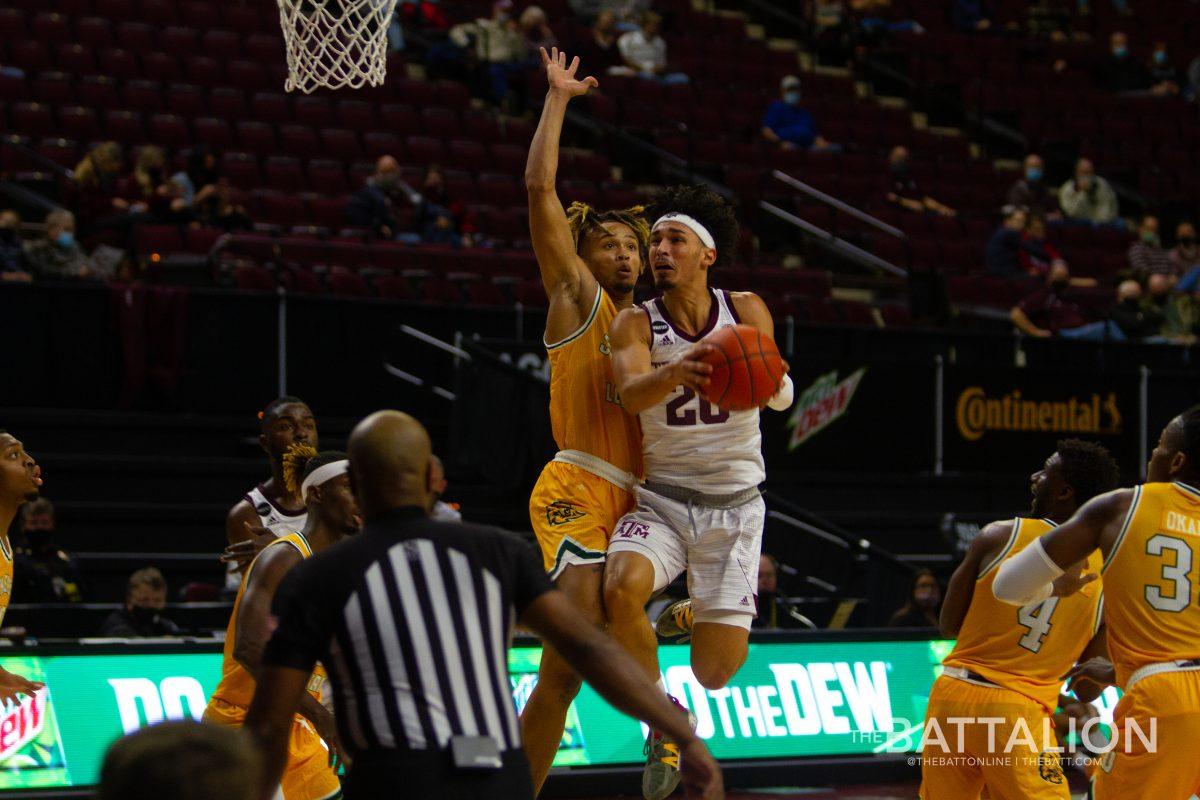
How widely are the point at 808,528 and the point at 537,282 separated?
419 centimetres

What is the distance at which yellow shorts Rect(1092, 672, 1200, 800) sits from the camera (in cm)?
530

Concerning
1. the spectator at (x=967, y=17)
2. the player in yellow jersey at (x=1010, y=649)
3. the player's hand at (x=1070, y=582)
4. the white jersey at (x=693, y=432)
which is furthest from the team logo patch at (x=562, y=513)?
the spectator at (x=967, y=17)

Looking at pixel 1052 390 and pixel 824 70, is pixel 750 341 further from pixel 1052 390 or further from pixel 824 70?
pixel 824 70

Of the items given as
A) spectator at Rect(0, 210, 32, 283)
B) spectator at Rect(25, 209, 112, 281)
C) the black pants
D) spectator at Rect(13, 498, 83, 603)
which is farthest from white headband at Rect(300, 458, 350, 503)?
spectator at Rect(25, 209, 112, 281)

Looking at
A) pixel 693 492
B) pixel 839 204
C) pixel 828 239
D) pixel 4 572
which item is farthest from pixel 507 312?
pixel 693 492

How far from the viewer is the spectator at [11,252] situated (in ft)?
42.0

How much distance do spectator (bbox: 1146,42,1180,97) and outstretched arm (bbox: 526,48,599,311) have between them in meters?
19.7

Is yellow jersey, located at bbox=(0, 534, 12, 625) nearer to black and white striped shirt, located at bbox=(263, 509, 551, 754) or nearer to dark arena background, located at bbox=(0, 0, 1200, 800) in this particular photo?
dark arena background, located at bbox=(0, 0, 1200, 800)

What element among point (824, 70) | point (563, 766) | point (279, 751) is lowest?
point (563, 766)

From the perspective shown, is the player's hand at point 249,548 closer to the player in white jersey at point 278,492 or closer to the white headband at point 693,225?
the player in white jersey at point 278,492

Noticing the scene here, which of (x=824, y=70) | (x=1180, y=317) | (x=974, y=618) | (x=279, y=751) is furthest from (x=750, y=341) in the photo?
(x=824, y=70)

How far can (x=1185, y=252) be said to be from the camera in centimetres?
1950

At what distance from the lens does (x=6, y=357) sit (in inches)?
496

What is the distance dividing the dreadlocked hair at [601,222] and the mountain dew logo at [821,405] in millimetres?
7628
